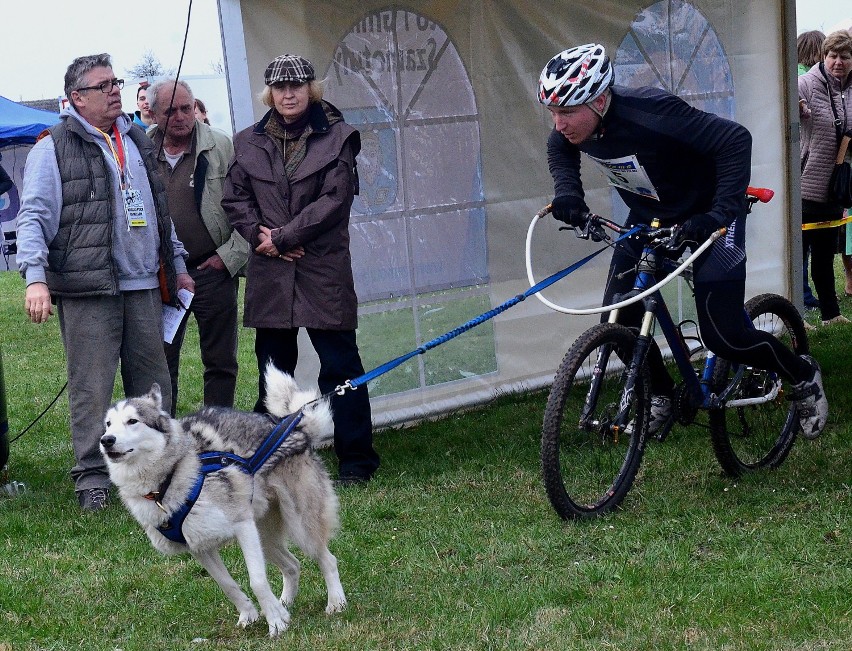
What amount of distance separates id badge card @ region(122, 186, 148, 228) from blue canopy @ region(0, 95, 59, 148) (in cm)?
935

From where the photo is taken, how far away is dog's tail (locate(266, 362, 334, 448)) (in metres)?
4.22

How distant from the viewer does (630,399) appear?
192 inches

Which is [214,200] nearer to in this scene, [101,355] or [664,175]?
[101,355]

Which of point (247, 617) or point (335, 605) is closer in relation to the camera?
point (247, 617)

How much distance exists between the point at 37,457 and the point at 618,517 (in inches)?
165

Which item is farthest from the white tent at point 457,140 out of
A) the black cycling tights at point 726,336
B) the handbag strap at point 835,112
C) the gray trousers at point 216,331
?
the black cycling tights at point 726,336

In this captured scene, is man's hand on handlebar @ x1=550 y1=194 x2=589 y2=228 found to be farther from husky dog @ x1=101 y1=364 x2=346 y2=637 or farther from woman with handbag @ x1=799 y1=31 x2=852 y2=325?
woman with handbag @ x1=799 y1=31 x2=852 y2=325

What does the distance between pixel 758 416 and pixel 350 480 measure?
2.15 meters

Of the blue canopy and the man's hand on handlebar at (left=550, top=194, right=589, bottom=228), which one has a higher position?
the blue canopy

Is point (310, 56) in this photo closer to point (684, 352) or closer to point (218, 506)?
point (684, 352)

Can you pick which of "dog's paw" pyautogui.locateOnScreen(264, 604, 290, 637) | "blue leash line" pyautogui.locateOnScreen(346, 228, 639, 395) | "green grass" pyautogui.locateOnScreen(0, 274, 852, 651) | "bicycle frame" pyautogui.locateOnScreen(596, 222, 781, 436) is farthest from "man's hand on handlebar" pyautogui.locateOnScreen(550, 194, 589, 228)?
"dog's paw" pyautogui.locateOnScreen(264, 604, 290, 637)

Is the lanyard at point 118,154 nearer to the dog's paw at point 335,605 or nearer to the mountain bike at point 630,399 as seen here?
the mountain bike at point 630,399

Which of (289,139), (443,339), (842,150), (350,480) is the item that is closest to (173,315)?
(289,139)

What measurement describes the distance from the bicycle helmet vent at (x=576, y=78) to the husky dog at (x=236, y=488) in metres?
1.64
